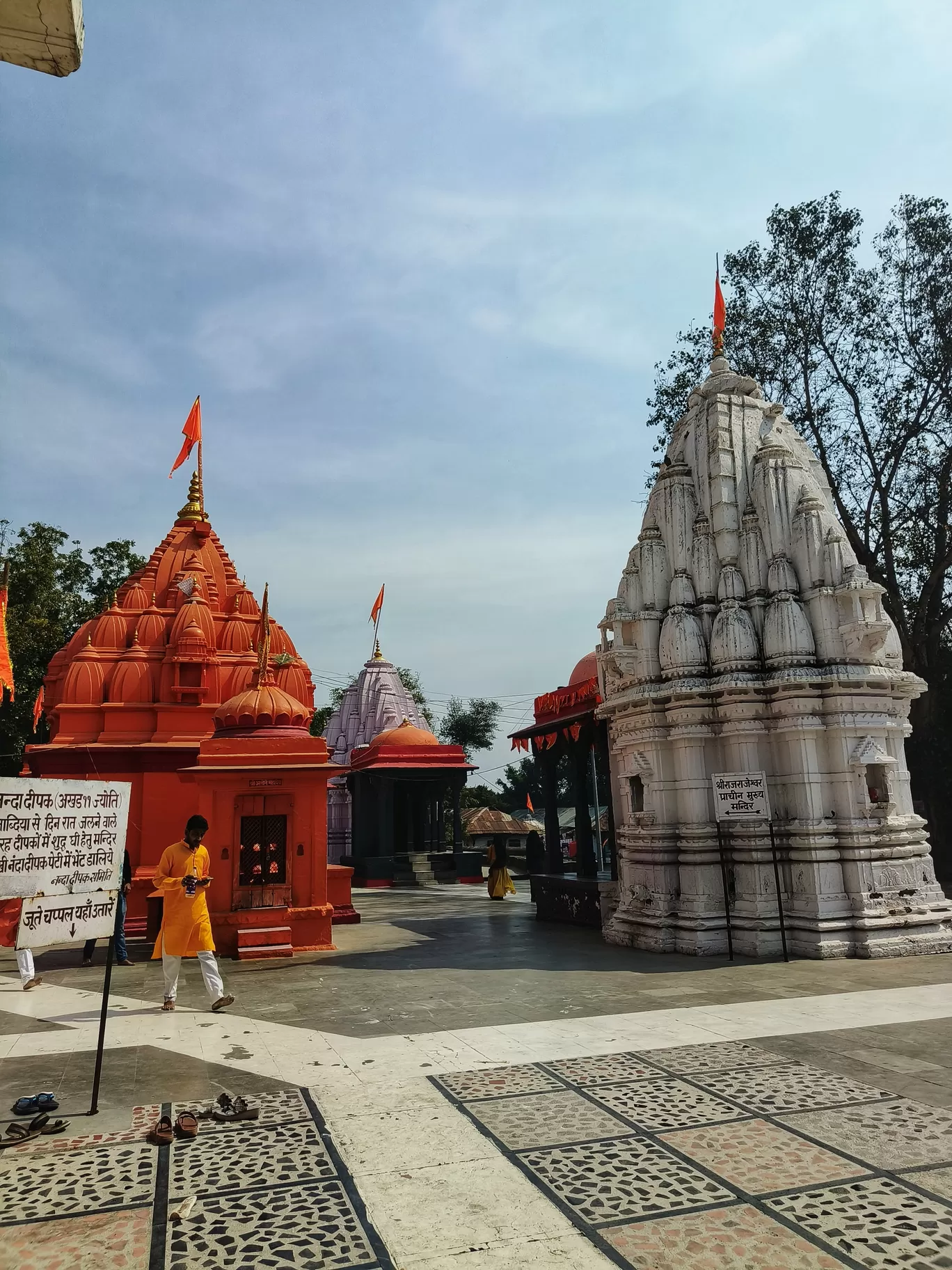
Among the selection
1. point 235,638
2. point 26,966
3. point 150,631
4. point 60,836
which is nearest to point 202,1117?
point 60,836

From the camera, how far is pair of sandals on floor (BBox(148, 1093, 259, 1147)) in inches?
179

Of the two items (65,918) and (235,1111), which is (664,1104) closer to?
(235,1111)

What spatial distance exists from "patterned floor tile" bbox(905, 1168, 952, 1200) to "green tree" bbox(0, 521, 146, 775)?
85.9ft

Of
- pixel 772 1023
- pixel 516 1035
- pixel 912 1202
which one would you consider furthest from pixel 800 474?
pixel 912 1202

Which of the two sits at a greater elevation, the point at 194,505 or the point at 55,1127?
the point at 194,505

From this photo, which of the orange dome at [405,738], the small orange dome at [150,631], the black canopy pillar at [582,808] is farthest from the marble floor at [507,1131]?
the orange dome at [405,738]

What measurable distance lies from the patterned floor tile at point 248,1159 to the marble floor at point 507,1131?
17mm

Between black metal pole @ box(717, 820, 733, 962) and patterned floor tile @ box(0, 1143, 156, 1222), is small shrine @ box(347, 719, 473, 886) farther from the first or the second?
patterned floor tile @ box(0, 1143, 156, 1222)

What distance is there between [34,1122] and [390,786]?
958 inches

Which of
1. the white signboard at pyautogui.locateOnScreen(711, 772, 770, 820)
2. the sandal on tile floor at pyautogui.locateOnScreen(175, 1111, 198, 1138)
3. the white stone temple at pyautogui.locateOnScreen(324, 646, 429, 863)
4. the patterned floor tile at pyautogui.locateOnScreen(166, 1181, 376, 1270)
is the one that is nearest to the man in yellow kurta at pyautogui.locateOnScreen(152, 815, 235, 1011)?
the sandal on tile floor at pyautogui.locateOnScreen(175, 1111, 198, 1138)

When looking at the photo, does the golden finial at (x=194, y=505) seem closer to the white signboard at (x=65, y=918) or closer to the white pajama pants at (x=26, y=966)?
the white pajama pants at (x=26, y=966)

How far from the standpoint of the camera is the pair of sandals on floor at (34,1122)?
4.54 meters

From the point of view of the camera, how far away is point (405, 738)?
29.7 m

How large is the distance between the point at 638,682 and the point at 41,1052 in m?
8.92
